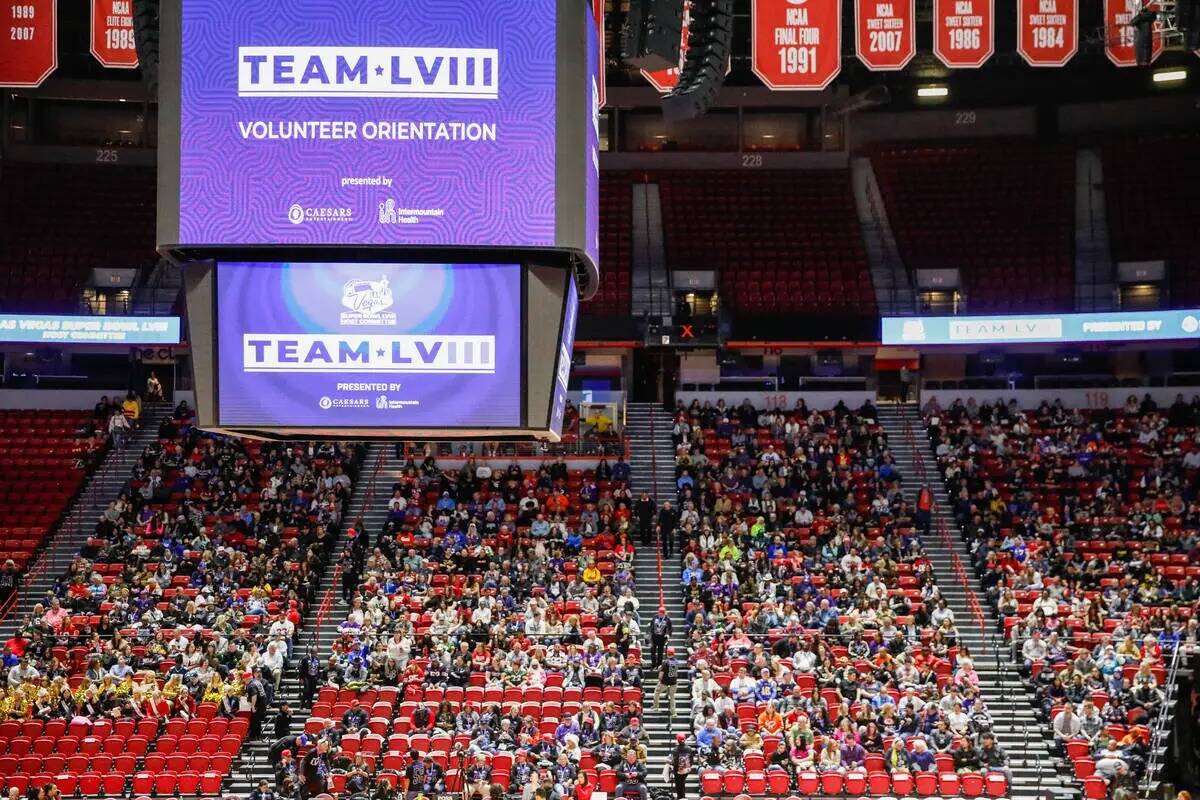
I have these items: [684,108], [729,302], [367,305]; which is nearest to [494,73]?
[367,305]

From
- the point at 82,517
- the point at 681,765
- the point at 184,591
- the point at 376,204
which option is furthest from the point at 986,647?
the point at 376,204

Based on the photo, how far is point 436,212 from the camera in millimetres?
12906

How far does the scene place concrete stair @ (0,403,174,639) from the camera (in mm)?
32003

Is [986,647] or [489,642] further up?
[489,642]

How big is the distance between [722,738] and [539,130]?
13.9 m

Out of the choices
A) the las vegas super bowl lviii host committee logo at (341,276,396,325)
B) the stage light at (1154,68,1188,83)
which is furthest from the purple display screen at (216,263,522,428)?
the stage light at (1154,68,1188,83)

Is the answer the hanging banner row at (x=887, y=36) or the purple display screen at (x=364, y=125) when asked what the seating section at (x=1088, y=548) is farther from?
the purple display screen at (x=364, y=125)

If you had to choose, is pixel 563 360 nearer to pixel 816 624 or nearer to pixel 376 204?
pixel 376 204

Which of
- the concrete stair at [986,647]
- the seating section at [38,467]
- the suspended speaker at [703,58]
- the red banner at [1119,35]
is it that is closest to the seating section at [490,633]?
the concrete stair at [986,647]

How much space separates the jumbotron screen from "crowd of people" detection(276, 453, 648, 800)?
39.2 ft

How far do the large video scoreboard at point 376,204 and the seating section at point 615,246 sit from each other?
1038 inches

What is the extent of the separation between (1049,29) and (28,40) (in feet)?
53.2

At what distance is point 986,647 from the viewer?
1151 inches

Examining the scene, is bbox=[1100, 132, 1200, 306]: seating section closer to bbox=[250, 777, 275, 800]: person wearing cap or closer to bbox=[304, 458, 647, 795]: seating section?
bbox=[304, 458, 647, 795]: seating section
